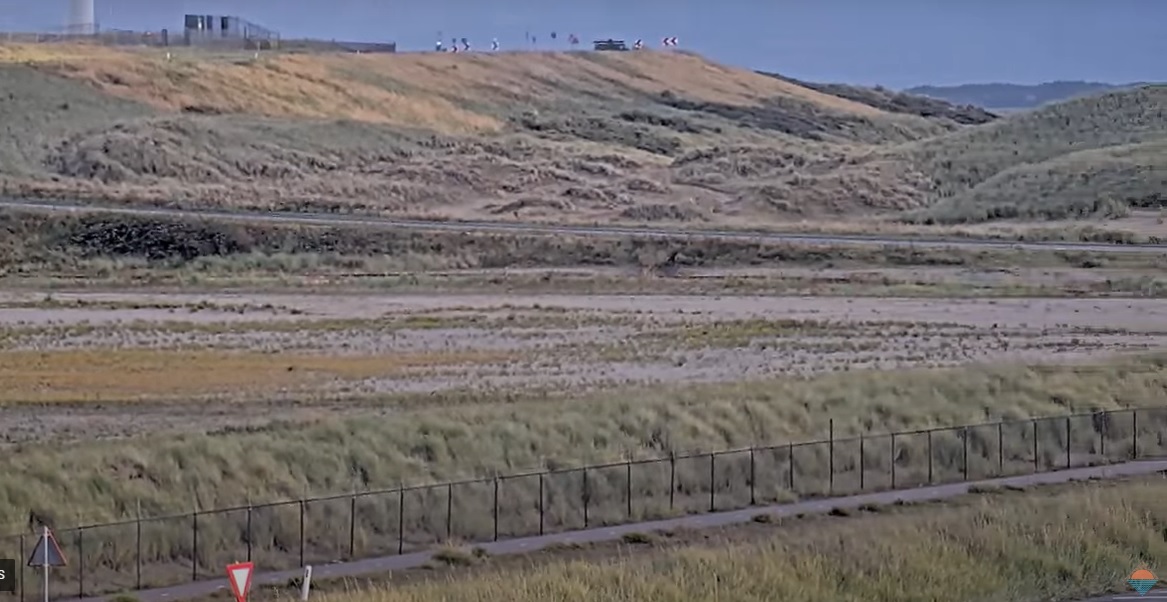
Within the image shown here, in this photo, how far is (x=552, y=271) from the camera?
71500mm

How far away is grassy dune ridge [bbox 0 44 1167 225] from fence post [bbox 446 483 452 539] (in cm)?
5700

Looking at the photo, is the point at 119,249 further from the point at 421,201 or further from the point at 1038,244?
the point at 1038,244

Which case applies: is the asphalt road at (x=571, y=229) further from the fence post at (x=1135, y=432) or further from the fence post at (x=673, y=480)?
the fence post at (x=673, y=480)

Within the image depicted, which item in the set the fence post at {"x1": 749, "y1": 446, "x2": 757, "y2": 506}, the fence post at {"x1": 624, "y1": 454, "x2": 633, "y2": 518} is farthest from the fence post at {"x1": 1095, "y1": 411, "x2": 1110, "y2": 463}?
the fence post at {"x1": 624, "y1": 454, "x2": 633, "y2": 518}

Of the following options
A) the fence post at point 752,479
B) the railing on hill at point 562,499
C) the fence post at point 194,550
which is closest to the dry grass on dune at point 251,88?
the railing on hill at point 562,499

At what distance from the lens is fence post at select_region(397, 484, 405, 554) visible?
3039 centimetres

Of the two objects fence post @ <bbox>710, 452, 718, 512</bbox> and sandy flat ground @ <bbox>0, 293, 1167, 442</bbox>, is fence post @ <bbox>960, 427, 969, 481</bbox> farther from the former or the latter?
sandy flat ground @ <bbox>0, 293, 1167, 442</bbox>

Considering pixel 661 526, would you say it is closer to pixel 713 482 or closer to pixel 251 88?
pixel 713 482

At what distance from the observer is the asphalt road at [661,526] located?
27.4 metres

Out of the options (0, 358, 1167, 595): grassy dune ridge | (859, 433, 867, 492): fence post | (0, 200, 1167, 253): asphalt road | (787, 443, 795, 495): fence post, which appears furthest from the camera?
(0, 200, 1167, 253): asphalt road

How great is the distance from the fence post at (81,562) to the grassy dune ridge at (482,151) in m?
62.5

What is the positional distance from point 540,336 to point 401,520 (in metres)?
22.1

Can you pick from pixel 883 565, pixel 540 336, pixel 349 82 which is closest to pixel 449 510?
pixel 883 565

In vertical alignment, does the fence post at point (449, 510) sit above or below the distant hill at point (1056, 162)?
below
